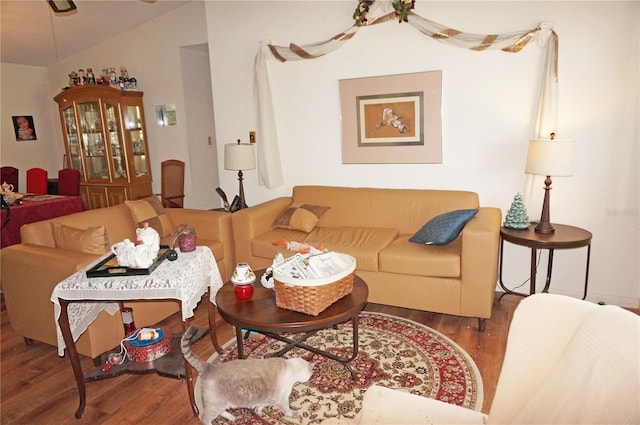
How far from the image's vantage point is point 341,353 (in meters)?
2.56

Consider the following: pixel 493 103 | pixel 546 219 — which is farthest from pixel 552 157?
pixel 493 103

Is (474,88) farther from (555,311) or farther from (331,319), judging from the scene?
(555,311)

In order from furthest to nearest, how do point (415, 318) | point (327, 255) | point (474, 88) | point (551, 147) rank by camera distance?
point (474, 88)
point (415, 318)
point (551, 147)
point (327, 255)

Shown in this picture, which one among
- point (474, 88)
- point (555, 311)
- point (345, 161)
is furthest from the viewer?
point (345, 161)

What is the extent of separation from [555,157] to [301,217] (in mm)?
1928

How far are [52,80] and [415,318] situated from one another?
6.66 meters

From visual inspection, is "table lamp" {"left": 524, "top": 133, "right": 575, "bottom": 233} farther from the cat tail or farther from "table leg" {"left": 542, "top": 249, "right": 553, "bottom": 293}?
the cat tail

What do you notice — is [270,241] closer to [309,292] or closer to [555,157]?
[309,292]

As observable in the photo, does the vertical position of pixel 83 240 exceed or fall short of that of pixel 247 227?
it exceeds it

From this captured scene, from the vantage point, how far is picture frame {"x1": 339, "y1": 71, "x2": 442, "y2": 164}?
3521mm

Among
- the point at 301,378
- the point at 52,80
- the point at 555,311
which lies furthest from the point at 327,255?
the point at 52,80

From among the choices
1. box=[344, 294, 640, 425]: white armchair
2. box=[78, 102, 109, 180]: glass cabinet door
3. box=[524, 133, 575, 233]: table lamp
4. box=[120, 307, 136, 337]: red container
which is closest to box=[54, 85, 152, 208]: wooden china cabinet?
box=[78, 102, 109, 180]: glass cabinet door

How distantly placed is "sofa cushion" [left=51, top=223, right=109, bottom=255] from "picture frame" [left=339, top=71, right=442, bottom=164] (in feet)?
7.11

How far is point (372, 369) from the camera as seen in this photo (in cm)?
239
